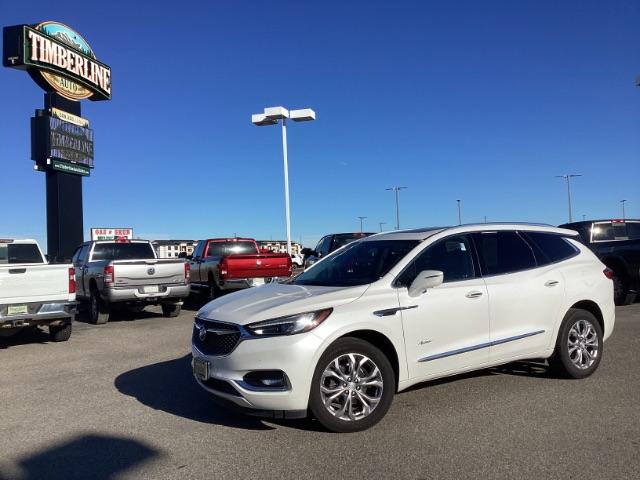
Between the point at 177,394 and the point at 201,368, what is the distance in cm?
130

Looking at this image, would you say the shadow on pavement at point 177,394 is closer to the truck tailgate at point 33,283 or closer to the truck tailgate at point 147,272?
the truck tailgate at point 33,283

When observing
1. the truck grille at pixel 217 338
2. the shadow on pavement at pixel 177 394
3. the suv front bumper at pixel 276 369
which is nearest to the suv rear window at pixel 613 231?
the shadow on pavement at pixel 177 394

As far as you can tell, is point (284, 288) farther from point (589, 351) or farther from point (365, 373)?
point (589, 351)

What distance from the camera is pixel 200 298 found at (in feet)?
54.0

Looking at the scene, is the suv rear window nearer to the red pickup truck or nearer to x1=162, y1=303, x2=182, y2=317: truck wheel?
the red pickup truck

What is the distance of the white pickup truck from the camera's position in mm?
8852

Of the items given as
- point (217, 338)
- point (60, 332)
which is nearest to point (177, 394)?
point (217, 338)

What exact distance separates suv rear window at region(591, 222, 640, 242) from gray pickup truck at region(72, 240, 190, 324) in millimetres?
9296

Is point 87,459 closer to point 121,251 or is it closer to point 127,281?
point 127,281

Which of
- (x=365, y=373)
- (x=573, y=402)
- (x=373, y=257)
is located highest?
(x=373, y=257)

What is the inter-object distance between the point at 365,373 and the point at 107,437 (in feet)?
7.31

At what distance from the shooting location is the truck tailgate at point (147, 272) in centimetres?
1174

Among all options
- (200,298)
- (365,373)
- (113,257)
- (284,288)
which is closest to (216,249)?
(200,298)

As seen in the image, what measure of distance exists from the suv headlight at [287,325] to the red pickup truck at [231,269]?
29.9ft
